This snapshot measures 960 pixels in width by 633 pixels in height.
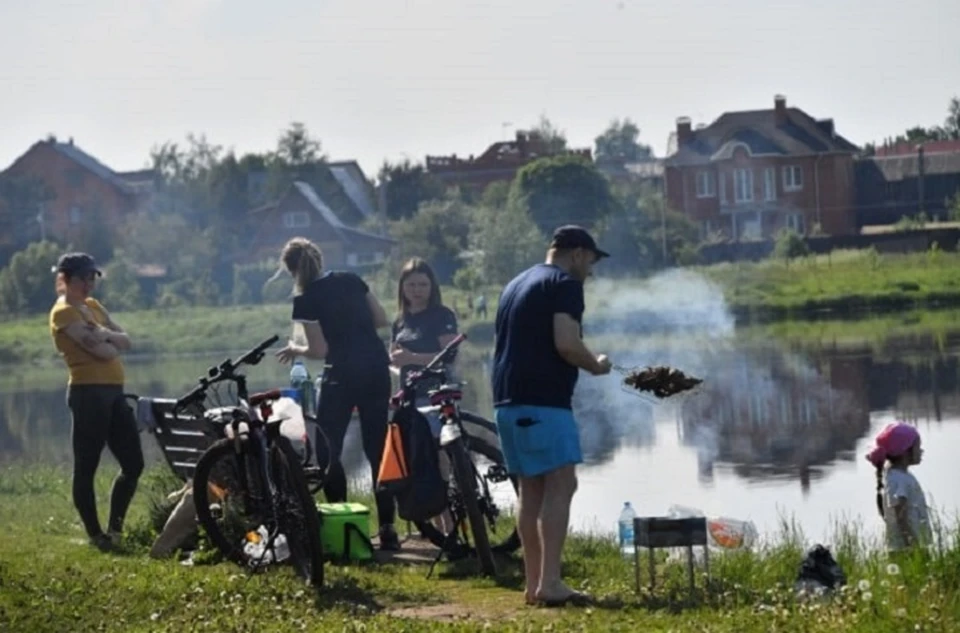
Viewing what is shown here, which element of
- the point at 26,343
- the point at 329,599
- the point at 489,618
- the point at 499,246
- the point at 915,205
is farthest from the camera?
the point at 915,205

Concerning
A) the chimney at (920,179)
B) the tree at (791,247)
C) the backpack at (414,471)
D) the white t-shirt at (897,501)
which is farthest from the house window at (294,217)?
the white t-shirt at (897,501)

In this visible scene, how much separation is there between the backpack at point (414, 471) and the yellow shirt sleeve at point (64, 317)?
8.77 feet

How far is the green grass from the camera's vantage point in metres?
8.50

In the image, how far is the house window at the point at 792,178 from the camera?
295 feet

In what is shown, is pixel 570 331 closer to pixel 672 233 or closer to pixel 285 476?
pixel 285 476

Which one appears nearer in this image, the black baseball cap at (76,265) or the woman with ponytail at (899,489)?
the woman with ponytail at (899,489)

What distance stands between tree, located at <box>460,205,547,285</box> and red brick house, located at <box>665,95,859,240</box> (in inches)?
902

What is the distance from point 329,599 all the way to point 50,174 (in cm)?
9255

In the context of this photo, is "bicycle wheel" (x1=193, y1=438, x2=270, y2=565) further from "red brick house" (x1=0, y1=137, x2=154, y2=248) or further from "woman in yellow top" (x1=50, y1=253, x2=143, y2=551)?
"red brick house" (x1=0, y1=137, x2=154, y2=248)

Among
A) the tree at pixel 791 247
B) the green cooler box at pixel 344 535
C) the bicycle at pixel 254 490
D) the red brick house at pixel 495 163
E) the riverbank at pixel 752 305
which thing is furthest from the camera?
the red brick house at pixel 495 163

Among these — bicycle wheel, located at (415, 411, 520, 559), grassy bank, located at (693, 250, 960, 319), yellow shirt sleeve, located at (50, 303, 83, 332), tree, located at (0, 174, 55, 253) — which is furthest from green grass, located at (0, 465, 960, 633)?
tree, located at (0, 174, 55, 253)

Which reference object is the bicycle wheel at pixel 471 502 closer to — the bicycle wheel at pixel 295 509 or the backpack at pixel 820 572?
the bicycle wheel at pixel 295 509

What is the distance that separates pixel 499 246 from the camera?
210 feet

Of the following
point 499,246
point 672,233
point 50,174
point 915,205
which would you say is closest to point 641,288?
point 499,246
